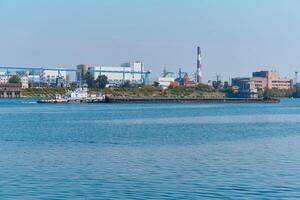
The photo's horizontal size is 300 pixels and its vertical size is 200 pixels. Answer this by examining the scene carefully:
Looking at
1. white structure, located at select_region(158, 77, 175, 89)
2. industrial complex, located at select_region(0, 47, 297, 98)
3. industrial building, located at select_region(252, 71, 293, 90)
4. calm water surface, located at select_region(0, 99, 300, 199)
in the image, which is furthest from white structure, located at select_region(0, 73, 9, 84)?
calm water surface, located at select_region(0, 99, 300, 199)

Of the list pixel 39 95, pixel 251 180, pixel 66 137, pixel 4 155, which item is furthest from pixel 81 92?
pixel 251 180

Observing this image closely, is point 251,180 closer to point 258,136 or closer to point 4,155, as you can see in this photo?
point 4,155

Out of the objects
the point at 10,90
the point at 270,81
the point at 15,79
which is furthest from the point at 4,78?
the point at 270,81

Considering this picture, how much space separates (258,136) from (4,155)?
42.7ft

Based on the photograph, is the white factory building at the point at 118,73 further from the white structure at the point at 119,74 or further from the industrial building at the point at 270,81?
the industrial building at the point at 270,81

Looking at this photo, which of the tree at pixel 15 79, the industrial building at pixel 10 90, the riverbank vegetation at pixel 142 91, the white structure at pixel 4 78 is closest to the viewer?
the riverbank vegetation at pixel 142 91

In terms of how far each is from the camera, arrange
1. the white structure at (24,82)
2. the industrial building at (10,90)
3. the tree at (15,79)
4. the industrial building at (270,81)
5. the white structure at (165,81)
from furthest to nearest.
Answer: the industrial building at (270,81) < the white structure at (165,81) < the white structure at (24,82) < the tree at (15,79) < the industrial building at (10,90)

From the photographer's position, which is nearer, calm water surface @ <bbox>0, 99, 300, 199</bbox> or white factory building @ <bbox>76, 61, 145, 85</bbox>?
calm water surface @ <bbox>0, 99, 300, 199</bbox>

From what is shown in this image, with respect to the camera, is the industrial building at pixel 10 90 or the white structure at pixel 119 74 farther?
the white structure at pixel 119 74

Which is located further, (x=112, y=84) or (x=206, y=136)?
(x=112, y=84)

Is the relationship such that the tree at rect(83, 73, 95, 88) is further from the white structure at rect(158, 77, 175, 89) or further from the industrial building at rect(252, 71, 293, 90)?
the industrial building at rect(252, 71, 293, 90)

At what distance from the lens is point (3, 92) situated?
460 feet

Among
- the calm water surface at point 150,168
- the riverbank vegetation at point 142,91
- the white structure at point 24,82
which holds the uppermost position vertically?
the white structure at point 24,82

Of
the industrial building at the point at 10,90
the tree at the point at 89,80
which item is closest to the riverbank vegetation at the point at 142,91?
the industrial building at the point at 10,90
